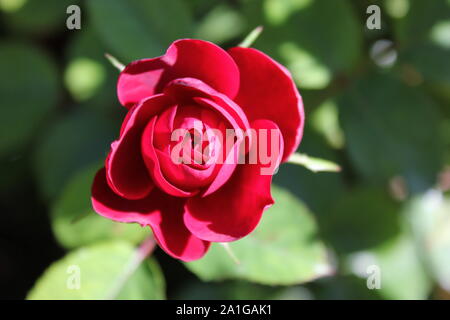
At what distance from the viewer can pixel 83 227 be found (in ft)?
3.55

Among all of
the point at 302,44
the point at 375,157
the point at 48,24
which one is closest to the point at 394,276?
the point at 375,157

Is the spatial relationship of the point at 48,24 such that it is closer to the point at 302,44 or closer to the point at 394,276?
the point at 302,44

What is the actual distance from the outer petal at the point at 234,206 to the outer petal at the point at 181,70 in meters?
0.08

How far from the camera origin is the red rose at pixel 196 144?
2.28 feet

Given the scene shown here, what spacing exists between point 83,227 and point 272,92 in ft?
1.71

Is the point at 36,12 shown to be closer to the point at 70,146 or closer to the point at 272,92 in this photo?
the point at 70,146

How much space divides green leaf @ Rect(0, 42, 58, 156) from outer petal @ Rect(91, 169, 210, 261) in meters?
0.66

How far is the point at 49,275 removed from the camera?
3.22 feet

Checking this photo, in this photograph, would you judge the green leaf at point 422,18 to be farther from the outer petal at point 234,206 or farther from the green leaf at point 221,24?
the outer petal at point 234,206

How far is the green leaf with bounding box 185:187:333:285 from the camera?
98cm

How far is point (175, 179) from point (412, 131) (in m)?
0.67

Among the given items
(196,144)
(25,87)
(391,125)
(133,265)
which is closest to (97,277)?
(133,265)
